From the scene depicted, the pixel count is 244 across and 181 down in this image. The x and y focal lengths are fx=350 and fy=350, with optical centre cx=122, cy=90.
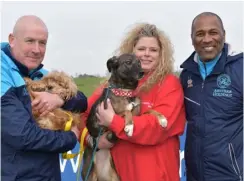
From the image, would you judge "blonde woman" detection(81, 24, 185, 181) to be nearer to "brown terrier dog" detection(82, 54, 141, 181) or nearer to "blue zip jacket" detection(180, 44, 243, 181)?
"brown terrier dog" detection(82, 54, 141, 181)

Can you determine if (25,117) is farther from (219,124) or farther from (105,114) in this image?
(219,124)

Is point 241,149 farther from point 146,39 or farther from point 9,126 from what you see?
point 9,126

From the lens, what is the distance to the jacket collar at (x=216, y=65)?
3.67m

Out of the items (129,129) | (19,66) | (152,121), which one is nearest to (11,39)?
(19,66)

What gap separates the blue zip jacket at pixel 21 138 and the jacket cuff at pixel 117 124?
571mm

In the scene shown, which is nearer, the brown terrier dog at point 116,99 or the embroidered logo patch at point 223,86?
the embroidered logo patch at point 223,86

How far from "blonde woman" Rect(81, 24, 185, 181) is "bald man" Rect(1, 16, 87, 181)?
0.66 m

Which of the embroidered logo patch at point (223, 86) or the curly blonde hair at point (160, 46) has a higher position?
the curly blonde hair at point (160, 46)

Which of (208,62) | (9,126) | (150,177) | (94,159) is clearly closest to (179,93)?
(208,62)

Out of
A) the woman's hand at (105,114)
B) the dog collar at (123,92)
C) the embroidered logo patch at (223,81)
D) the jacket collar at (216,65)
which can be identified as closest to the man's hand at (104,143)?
the woman's hand at (105,114)

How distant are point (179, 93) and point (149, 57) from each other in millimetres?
531

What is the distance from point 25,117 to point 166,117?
1.47 m

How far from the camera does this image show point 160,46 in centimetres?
406

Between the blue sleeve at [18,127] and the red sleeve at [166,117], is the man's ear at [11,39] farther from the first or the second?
the red sleeve at [166,117]
